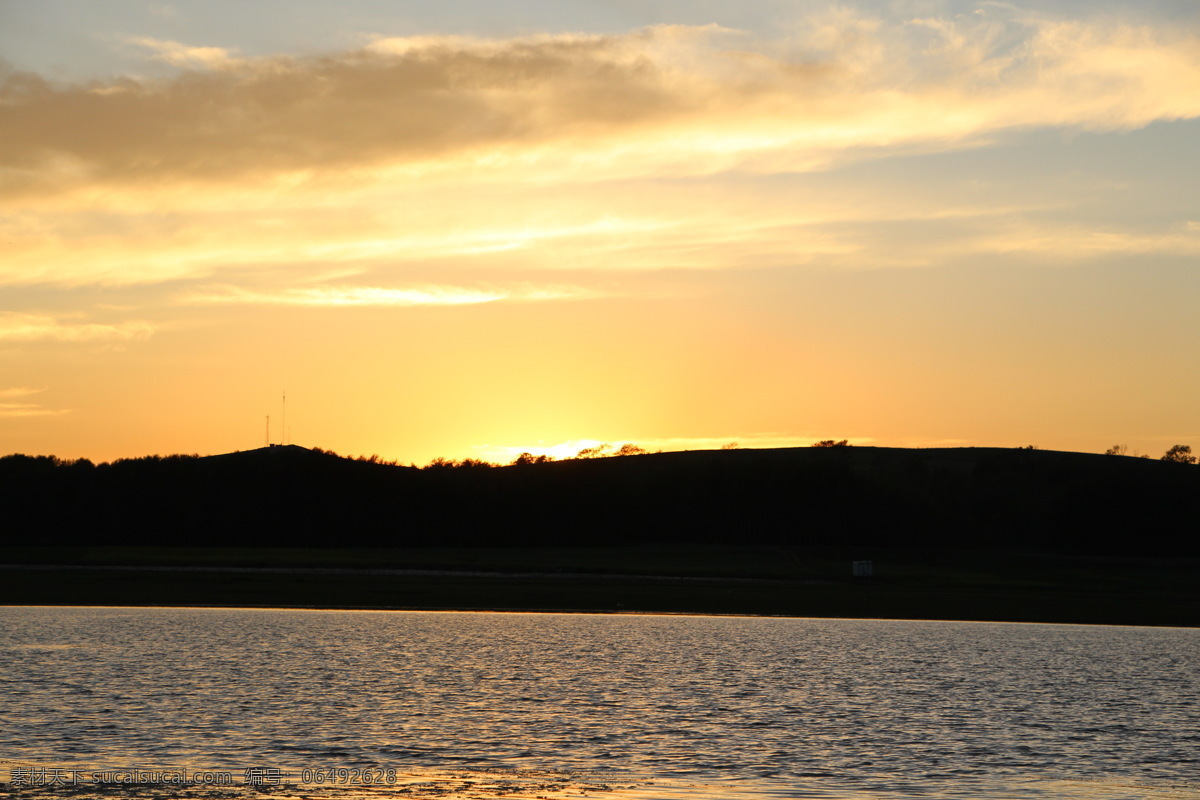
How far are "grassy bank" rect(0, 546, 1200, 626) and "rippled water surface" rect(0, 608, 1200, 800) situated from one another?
18.6 metres

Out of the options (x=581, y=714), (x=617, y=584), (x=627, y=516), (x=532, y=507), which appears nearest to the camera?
(x=581, y=714)

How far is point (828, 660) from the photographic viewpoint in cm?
4606

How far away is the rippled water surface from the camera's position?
22.4m

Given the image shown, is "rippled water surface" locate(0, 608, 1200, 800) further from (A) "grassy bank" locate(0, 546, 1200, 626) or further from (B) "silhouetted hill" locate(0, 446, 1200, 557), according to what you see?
(B) "silhouetted hill" locate(0, 446, 1200, 557)

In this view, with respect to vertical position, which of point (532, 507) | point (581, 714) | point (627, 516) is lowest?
point (581, 714)

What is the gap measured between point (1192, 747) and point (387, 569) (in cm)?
7609

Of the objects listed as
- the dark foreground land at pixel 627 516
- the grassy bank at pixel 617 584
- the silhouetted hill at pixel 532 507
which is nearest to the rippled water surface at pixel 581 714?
the grassy bank at pixel 617 584

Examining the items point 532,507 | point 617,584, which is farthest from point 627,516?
point 617,584

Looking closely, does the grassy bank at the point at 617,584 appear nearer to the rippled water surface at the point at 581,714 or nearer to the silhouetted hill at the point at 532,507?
the rippled water surface at the point at 581,714

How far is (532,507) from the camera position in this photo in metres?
158

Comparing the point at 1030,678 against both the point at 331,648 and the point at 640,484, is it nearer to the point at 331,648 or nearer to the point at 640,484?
the point at 331,648

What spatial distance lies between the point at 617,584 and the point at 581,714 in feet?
190

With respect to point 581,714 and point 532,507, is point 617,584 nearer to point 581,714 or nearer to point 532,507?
point 581,714

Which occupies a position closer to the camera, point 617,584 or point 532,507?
point 617,584
